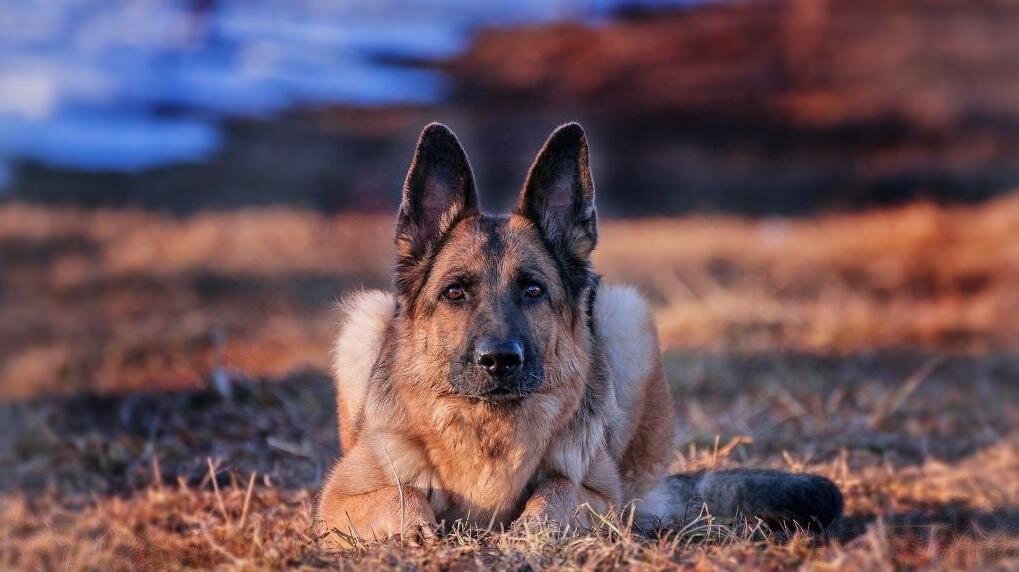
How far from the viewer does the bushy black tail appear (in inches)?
178

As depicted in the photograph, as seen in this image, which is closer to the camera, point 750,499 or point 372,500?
point 372,500

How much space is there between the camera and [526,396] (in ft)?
14.0

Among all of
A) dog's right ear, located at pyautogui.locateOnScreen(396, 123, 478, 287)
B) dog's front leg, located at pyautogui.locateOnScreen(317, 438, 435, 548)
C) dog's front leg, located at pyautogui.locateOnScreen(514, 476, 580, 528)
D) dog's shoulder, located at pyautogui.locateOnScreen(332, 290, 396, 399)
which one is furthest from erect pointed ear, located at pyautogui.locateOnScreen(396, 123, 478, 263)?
dog's front leg, located at pyautogui.locateOnScreen(514, 476, 580, 528)

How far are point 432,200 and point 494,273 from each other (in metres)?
0.55

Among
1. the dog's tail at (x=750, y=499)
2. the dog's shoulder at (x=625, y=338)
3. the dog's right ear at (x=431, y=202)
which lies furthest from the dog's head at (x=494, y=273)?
the dog's tail at (x=750, y=499)

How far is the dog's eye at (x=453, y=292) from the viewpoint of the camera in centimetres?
441

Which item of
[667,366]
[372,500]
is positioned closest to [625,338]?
[372,500]

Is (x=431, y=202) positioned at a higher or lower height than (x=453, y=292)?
higher

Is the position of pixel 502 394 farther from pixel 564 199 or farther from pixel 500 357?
pixel 564 199

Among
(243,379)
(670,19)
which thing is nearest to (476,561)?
(243,379)

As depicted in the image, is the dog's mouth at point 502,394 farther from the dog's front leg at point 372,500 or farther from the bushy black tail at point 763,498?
the bushy black tail at point 763,498

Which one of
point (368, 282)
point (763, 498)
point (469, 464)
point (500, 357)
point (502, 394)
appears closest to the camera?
point (500, 357)

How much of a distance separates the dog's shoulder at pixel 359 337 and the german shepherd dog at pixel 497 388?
4.6 inches

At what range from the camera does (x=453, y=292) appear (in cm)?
442
